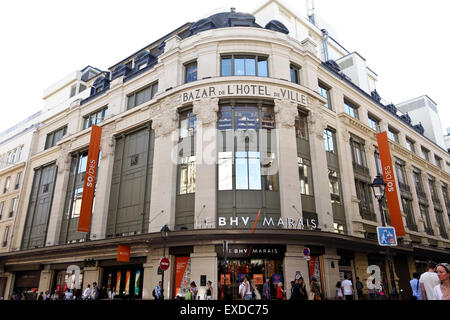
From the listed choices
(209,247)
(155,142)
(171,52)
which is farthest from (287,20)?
(209,247)

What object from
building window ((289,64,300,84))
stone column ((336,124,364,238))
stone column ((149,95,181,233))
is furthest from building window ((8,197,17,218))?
stone column ((336,124,364,238))

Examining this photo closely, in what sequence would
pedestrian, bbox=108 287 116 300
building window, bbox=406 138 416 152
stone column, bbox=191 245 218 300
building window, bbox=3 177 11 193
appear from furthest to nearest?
building window, bbox=3 177 11 193
building window, bbox=406 138 416 152
pedestrian, bbox=108 287 116 300
stone column, bbox=191 245 218 300

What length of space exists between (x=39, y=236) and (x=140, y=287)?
16001 mm

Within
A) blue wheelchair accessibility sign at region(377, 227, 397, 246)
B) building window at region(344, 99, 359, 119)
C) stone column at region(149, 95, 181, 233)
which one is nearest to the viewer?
blue wheelchair accessibility sign at region(377, 227, 397, 246)

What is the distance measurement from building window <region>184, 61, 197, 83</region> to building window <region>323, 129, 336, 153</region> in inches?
457

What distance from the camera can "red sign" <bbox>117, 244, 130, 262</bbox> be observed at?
2114 centimetres

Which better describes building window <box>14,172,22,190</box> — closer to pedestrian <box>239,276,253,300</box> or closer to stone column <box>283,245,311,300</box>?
pedestrian <box>239,276,253,300</box>

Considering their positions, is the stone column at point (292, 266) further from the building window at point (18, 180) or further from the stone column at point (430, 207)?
the building window at point (18, 180)

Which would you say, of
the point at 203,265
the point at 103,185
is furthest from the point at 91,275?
the point at 203,265

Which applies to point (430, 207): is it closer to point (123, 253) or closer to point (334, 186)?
point (334, 186)

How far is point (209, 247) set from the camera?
19.0m

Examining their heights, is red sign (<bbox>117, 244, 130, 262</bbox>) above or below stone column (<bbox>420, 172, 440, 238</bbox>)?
below

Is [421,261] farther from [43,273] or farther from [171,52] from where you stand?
[43,273]

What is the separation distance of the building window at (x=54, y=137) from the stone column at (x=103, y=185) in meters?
9.74
